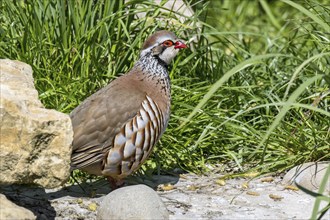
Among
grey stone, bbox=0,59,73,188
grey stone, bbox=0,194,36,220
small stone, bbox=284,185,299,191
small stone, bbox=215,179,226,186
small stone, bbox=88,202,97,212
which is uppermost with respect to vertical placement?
grey stone, bbox=0,59,73,188

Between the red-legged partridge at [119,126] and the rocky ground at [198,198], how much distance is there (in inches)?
9.3

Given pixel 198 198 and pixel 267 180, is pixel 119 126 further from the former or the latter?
pixel 267 180

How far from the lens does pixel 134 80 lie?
19.4ft

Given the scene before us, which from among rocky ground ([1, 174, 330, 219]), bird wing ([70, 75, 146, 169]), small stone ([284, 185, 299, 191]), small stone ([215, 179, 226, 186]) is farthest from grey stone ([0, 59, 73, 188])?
small stone ([284, 185, 299, 191])

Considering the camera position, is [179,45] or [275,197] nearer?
[275,197]

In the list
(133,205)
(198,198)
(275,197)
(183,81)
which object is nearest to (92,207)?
(133,205)

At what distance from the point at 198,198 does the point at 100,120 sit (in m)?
0.76

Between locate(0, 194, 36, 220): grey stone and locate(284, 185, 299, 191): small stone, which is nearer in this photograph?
locate(0, 194, 36, 220): grey stone

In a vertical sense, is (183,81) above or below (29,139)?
below

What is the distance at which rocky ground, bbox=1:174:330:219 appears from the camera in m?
5.34

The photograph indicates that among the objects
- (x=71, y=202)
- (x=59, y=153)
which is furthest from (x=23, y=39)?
(x=59, y=153)

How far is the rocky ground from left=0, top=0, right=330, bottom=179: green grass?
18 centimetres

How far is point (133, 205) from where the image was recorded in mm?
5035

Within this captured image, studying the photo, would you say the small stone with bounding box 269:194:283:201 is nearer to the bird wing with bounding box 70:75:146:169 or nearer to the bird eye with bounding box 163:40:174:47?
the bird wing with bounding box 70:75:146:169
